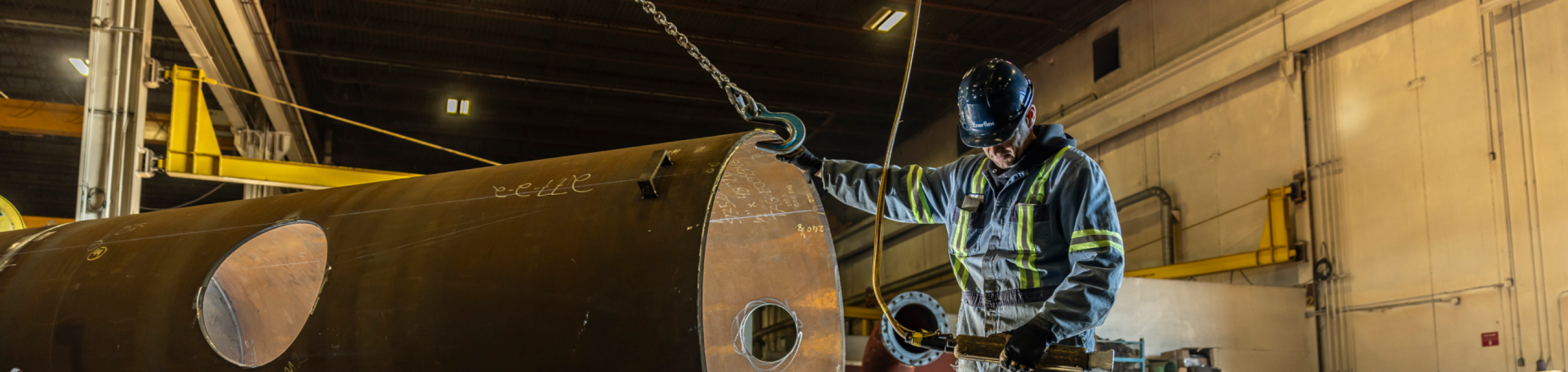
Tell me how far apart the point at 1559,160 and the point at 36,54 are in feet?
62.9

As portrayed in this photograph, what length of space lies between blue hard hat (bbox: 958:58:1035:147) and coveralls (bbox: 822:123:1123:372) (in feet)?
0.43

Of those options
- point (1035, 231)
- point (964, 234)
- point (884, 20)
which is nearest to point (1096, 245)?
point (1035, 231)

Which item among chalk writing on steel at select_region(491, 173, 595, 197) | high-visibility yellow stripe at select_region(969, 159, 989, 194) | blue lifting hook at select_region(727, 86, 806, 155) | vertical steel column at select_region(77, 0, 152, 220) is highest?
vertical steel column at select_region(77, 0, 152, 220)

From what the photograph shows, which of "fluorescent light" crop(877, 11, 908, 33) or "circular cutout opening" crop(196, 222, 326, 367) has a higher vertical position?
"fluorescent light" crop(877, 11, 908, 33)

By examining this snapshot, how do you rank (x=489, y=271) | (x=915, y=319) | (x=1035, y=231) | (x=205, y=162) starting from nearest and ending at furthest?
(x=489, y=271) → (x=1035, y=231) → (x=915, y=319) → (x=205, y=162)

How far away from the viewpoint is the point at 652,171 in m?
2.64

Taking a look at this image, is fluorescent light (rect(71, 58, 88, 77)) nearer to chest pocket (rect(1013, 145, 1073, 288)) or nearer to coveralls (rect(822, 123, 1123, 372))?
coveralls (rect(822, 123, 1123, 372))

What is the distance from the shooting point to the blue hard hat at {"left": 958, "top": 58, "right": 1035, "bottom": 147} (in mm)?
3016

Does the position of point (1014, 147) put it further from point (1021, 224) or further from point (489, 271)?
point (489, 271)

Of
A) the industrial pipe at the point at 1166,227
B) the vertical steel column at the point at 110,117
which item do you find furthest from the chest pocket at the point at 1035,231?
the industrial pipe at the point at 1166,227

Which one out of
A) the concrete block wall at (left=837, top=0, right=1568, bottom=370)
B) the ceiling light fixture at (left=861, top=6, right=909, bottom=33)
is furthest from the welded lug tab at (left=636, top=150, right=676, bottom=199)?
the ceiling light fixture at (left=861, top=6, right=909, bottom=33)

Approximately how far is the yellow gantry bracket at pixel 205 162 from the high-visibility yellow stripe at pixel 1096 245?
911cm

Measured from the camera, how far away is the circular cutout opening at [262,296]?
4367mm

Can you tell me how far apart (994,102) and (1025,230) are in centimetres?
42
